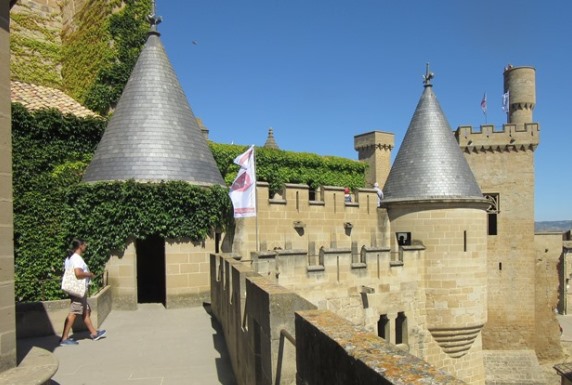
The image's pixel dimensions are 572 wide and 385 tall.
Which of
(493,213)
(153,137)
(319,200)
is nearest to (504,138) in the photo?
(493,213)

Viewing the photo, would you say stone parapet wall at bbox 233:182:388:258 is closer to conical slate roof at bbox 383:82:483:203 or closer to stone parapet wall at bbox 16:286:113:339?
conical slate roof at bbox 383:82:483:203

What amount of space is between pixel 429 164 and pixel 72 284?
1067 centimetres

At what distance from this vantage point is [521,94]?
2325cm

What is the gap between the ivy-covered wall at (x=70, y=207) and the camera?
9.96 metres

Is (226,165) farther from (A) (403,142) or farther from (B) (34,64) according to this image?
(B) (34,64)

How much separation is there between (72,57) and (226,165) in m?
7.89

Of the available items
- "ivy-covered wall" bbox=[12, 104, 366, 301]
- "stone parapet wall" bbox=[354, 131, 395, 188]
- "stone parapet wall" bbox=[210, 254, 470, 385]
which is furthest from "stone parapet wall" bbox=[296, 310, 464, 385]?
"stone parapet wall" bbox=[354, 131, 395, 188]

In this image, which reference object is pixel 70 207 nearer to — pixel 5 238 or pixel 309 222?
pixel 309 222

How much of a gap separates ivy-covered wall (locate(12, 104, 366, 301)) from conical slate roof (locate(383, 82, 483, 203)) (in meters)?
5.88

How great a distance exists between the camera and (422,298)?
Result: 508 inches

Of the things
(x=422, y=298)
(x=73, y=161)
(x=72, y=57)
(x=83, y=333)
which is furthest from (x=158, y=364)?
(x=72, y=57)

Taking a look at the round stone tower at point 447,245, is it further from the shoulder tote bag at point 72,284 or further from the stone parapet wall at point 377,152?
the stone parapet wall at point 377,152

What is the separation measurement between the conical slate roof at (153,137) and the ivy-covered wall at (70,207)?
1.45 feet

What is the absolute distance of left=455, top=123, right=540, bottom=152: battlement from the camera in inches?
803
